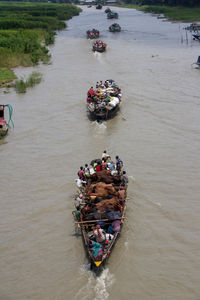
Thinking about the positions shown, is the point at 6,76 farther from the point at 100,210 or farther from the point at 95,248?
the point at 95,248

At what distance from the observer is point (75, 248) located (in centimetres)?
995

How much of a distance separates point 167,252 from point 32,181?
6783 mm

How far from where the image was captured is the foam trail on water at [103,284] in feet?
27.1

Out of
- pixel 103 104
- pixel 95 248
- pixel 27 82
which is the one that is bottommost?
pixel 27 82

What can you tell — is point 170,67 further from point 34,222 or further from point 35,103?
point 34,222

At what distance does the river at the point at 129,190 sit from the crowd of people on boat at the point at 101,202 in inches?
29.0

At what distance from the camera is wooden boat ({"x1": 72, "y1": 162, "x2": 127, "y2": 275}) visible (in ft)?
29.1

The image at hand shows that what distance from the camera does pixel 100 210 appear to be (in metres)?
10.2

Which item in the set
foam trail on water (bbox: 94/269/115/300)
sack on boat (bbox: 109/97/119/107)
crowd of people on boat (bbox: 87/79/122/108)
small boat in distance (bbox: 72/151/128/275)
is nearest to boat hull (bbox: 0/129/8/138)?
crowd of people on boat (bbox: 87/79/122/108)

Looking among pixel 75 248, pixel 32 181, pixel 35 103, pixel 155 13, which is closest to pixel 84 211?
pixel 75 248

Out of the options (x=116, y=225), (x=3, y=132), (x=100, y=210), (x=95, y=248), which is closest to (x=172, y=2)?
(x=3, y=132)

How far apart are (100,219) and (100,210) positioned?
1.23ft

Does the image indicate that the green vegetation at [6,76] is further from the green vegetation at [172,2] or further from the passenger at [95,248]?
the green vegetation at [172,2]

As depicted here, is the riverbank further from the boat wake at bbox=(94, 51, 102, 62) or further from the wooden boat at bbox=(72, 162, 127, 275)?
the wooden boat at bbox=(72, 162, 127, 275)
